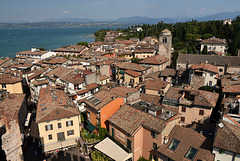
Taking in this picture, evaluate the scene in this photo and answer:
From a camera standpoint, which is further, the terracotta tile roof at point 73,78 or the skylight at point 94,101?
the terracotta tile roof at point 73,78

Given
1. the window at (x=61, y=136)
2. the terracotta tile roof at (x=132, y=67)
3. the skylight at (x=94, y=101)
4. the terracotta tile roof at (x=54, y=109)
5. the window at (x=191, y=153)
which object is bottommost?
the window at (x=61, y=136)

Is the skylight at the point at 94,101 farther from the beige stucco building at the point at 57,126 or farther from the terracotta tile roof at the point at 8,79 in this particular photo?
the terracotta tile roof at the point at 8,79

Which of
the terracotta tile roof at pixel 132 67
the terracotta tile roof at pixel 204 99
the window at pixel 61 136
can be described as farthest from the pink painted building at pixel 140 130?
the terracotta tile roof at pixel 132 67

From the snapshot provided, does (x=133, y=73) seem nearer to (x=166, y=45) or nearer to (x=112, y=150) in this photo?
(x=166, y=45)

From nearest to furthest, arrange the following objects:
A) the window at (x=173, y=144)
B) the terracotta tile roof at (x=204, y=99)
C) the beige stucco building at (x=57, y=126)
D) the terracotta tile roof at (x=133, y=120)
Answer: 1. the window at (x=173, y=144)
2. the terracotta tile roof at (x=133, y=120)
3. the terracotta tile roof at (x=204, y=99)
4. the beige stucco building at (x=57, y=126)

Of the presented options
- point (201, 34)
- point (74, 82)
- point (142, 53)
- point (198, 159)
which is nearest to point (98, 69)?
point (74, 82)

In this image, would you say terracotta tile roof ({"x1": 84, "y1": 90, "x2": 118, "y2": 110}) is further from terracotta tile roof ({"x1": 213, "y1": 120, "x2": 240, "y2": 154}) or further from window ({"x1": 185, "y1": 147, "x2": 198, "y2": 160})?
terracotta tile roof ({"x1": 213, "y1": 120, "x2": 240, "y2": 154})

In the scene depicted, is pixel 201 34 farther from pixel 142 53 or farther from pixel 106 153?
pixel 106 153
